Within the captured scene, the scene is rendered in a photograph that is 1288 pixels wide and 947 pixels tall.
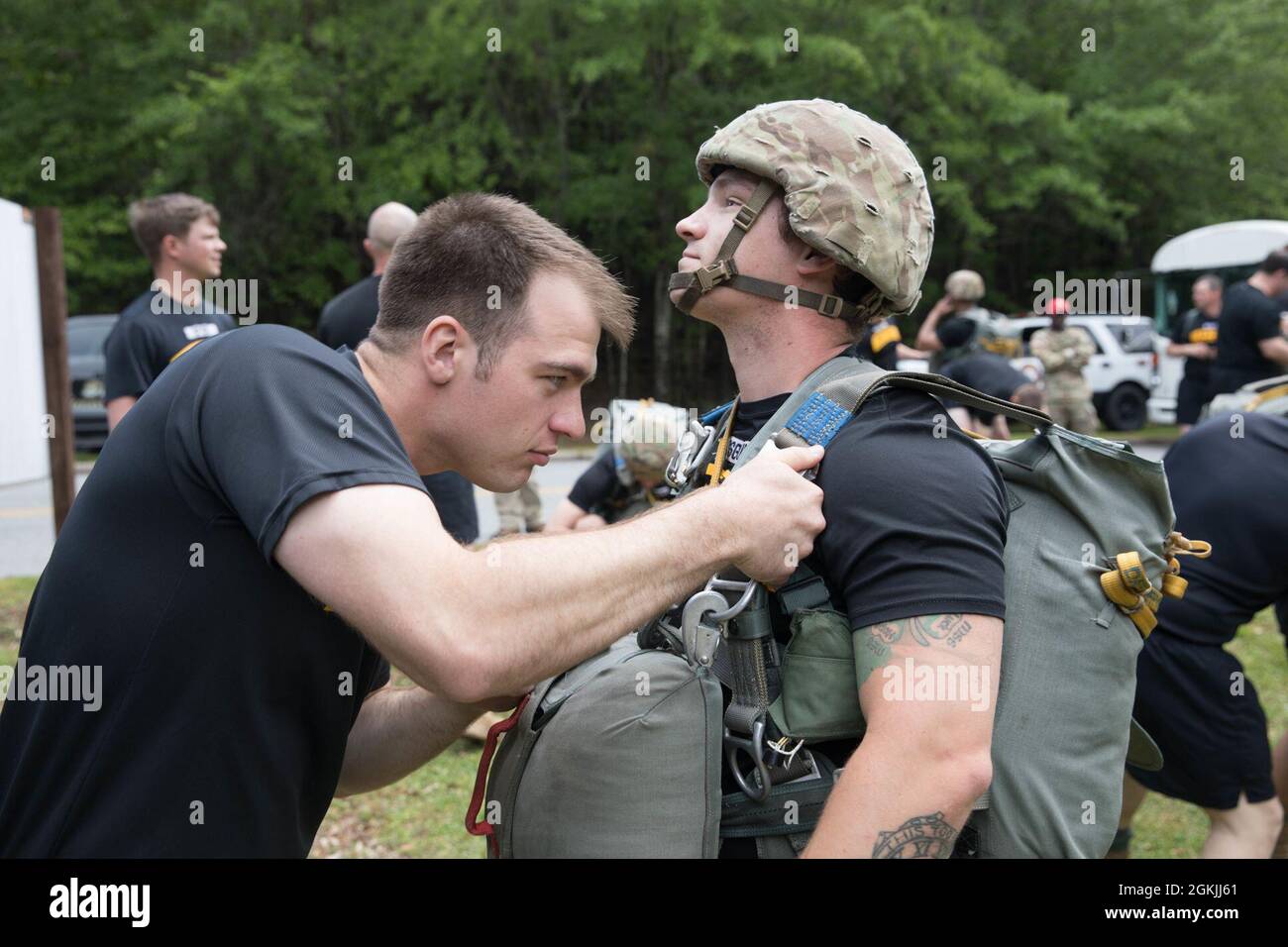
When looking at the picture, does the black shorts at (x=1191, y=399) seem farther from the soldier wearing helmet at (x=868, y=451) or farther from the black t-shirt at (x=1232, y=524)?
the soldier wearing helmet at (x=868, y=451)

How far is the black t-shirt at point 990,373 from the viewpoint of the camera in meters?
8.33

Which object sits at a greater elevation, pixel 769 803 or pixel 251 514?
pixel 251 514

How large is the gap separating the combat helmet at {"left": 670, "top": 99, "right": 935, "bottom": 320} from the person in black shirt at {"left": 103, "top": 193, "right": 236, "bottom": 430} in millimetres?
A: 3992

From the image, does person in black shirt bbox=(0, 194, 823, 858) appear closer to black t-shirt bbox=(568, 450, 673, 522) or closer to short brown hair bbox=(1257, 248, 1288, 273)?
black t-shirt bbox=(568, 450, 673, 522)

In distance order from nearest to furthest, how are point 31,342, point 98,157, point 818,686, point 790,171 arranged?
point 818,686 < point 790,171 < point 31,342 < point 98,157

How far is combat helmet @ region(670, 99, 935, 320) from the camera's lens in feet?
7.14

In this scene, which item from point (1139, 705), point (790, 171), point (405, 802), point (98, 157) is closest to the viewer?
point (790, 171)

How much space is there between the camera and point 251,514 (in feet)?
5.45

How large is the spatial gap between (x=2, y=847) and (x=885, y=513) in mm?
1515

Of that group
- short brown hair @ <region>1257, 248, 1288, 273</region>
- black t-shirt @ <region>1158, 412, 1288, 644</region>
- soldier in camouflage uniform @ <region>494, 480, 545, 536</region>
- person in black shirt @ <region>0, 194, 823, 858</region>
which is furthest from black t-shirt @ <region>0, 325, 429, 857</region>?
short brown hair @ <region>1257, 248, 1288, 273</region>

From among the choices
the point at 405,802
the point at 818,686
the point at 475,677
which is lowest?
the point at 405,802

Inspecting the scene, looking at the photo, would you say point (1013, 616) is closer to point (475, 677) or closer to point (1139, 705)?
point (475, 677)

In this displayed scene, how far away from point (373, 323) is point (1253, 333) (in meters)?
6.28

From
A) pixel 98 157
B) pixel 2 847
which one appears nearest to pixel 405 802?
pixel 2 847
